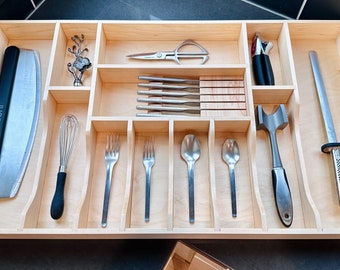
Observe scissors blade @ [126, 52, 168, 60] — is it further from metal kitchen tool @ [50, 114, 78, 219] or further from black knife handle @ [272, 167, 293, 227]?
black knife handle @ [272, 167, 293, 227]

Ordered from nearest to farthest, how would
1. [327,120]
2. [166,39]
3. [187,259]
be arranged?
[187,259] → [327,120] → [166,39]

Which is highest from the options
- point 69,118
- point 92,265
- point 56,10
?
point 56,10

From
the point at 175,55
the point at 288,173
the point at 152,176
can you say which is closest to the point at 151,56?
the point at 175,55

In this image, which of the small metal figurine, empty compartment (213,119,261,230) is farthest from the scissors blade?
empty compartment (213,119,261,230)

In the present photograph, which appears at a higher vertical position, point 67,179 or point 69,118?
point 69,118

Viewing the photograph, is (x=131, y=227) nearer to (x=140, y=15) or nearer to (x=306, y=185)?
(x=306, y=185)

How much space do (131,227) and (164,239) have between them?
0.06 metres

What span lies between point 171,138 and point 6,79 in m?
0.38

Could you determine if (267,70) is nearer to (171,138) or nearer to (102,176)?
(171,138)

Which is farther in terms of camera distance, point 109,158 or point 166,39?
point 166,39

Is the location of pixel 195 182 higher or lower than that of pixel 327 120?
lower

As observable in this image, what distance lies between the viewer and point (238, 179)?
0.60 m

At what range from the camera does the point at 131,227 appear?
0.56 metres

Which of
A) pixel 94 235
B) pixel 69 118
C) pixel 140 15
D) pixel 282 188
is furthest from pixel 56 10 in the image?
pixel 282 188
